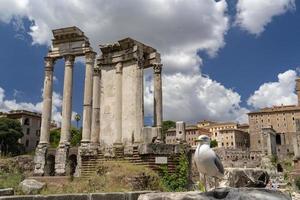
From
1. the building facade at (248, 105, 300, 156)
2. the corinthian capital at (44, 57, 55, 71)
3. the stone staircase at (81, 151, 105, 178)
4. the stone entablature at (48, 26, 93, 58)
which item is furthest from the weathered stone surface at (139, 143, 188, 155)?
the building facade at (248, 105, 300, 156)

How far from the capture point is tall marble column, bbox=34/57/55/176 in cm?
3089

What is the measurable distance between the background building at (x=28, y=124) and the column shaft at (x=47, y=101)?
201 feet

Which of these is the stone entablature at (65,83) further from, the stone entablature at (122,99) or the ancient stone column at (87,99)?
the stone entablature at (122,99)

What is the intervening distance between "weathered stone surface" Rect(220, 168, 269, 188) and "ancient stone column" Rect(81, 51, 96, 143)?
21654 millimetres

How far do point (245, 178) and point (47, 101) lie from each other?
1048 inches

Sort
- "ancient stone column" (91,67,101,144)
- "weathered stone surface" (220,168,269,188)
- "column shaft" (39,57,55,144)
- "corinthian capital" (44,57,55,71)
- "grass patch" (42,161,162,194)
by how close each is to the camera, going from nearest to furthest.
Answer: "weathered stone surface" (220,168,269,188)
"grass patch" (42,161,162,194)
"ancient stone column" (91,67,101,144)
"column shaft" (39,57,55,144)
"corinthian capital" (44,57,55,71)

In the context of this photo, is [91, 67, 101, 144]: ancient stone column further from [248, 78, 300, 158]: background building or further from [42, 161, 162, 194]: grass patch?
[248, 78, 300, 158]: background building

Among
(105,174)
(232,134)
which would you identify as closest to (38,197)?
(105,174)

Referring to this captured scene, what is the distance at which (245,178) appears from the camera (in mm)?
7086

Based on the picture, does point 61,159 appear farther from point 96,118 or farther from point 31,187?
point 31,187

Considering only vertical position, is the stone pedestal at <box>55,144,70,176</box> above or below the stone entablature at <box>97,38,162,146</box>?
below

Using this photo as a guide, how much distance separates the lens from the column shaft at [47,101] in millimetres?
31531

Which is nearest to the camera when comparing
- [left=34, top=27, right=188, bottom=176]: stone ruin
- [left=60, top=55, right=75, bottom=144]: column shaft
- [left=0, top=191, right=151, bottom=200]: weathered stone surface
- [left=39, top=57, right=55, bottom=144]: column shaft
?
[left=0, top=191, right=151, bottom=200]: weathered stone surface

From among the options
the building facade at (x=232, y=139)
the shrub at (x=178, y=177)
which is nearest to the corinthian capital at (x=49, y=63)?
the shrub at (x=178, y=177)
